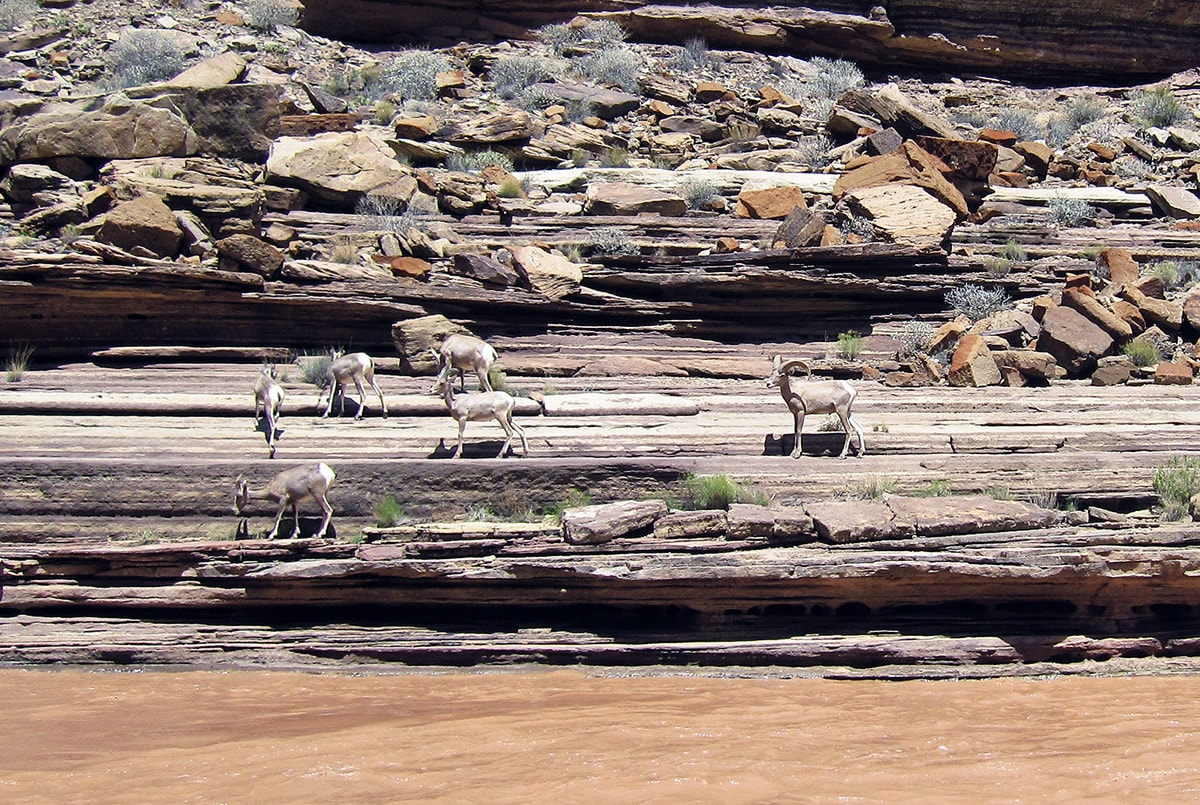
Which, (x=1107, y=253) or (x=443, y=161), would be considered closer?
(x=1107, y=253)

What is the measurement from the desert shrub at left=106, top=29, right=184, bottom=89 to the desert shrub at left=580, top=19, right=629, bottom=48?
11.0 meters

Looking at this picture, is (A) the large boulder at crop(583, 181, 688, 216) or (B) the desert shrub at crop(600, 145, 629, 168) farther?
(B) the desert shrub at crop(600, 145, 629, 168)

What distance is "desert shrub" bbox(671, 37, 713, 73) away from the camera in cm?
2853

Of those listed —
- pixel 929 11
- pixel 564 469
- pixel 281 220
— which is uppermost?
pixel 929 11

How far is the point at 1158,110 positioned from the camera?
2705cm

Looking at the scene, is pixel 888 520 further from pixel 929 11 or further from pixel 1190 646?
pixel 929 11

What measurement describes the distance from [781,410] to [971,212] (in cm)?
904

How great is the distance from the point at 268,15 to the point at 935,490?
83.2ft

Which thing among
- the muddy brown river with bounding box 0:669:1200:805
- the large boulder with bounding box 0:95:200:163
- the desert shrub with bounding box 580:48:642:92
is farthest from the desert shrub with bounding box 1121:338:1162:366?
the large boulder with bounding box 0:95:200:163

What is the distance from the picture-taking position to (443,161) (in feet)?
71.9

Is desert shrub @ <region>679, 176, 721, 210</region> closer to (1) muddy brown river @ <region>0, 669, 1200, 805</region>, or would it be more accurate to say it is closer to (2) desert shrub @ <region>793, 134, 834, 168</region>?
(2) desert shrub @ <region>793, 134, 834, 168</region>

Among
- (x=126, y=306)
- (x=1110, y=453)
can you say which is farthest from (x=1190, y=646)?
(x=126, y=306)

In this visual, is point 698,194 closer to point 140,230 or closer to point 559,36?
→ point 140,230

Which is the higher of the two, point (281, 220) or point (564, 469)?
point (281, 220)
